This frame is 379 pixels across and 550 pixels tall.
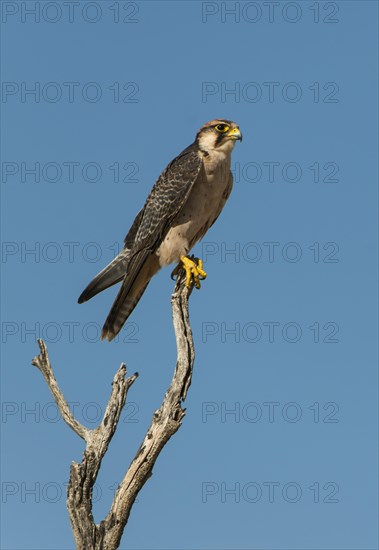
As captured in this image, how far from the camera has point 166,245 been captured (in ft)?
32.9

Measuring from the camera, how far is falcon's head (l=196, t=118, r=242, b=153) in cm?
1010

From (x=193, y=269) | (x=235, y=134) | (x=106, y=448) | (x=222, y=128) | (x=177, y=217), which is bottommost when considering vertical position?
(x=106, y=448)

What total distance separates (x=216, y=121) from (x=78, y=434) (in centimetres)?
424

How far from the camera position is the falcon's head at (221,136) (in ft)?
33.1

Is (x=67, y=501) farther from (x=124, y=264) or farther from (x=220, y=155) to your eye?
(x=220, y=155)

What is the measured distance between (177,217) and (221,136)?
111 cm

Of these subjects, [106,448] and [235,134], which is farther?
[235,134]

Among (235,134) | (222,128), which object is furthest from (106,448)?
(222,128)

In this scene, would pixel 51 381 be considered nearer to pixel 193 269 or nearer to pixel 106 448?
pixel 106 448

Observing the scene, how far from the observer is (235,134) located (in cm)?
1005

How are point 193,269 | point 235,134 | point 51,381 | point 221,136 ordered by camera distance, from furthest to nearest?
point 221,136 < point 235,134 < point 193,269 < point 51,381

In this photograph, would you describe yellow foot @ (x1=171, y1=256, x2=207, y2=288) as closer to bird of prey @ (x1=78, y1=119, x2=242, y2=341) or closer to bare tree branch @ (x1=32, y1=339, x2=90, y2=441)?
bird of prey @ (x1=78, y1=119, x2=242, y2=341)

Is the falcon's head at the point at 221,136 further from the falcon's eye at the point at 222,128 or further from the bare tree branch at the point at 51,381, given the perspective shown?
the bare tree branch at the point at 51,381

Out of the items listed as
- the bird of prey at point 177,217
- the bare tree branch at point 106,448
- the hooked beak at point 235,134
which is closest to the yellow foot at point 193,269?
the bird of prey at point 177,217
